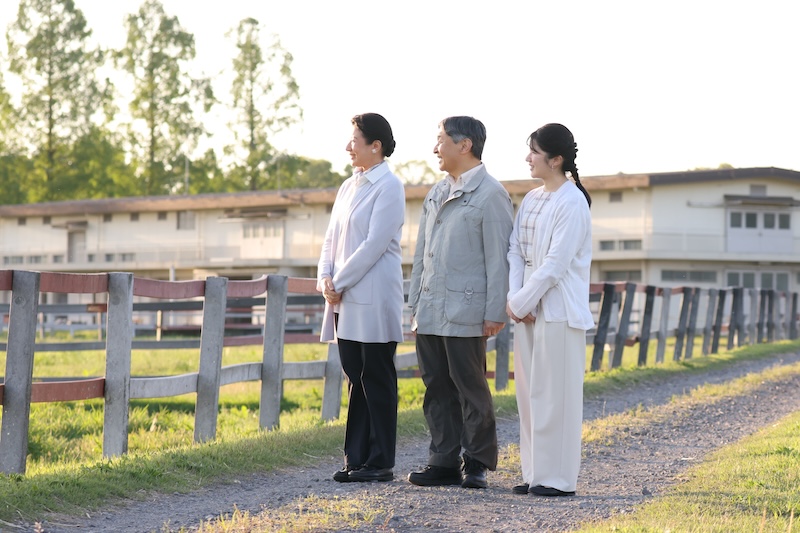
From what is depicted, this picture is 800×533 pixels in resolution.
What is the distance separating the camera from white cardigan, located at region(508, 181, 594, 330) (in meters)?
5.79

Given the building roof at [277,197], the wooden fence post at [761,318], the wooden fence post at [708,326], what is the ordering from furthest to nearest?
the building roof at [277,197]
the wooden fence post at [761,318]
the wooden fence post at [708,326]

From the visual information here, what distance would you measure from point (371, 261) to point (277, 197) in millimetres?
42175

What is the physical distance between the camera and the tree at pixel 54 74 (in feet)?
170

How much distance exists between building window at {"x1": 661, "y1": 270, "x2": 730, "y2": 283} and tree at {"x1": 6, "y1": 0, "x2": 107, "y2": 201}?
26578 millimetres

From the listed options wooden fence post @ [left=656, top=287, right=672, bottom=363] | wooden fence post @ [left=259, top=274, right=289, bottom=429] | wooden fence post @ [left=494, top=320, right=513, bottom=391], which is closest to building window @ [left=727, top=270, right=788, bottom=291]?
wooden fence post @ [left=656, top=287, right=672, bottom=363]

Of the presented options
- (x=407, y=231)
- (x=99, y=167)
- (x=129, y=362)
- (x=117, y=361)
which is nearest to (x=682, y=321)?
(x=129, y=362)

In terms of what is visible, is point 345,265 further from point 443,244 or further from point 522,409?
point 522,409

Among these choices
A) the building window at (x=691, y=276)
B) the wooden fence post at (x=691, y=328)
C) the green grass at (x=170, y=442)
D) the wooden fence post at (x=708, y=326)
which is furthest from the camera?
the building window at (x=691, y=276)

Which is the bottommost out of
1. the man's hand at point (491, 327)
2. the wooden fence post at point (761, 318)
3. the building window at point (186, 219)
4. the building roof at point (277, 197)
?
the wooden fence post at point (761, 318)

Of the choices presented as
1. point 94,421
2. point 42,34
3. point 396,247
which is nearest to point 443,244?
point 396,247

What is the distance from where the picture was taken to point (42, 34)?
51.6 m

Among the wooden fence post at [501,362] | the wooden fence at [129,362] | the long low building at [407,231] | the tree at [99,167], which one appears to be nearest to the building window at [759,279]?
the long low building at [407,231]

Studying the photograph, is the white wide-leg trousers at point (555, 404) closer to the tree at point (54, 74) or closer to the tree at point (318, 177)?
the tree at point (54, 74)

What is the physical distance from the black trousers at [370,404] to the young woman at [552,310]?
78 cm
